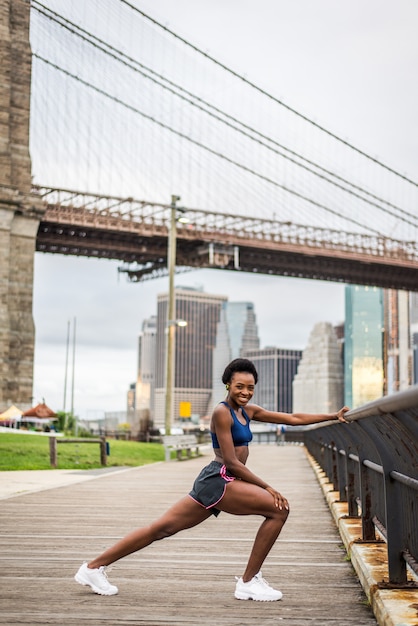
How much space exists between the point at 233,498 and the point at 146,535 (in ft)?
1.75

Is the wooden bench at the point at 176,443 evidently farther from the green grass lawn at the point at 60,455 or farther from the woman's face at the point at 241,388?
the woman's face at the point at 241,388

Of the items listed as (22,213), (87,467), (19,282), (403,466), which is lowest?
(87,467)

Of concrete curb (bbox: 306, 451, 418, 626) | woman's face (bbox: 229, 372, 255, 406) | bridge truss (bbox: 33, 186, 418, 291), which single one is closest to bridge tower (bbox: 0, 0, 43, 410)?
bridge truss (bbox: 33, 186, 418, 291)

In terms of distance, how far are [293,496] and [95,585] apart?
25.7ft

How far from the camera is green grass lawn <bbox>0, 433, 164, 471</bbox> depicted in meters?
19.8

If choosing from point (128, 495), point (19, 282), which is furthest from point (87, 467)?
point (19, 282)

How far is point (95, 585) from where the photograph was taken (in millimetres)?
4891

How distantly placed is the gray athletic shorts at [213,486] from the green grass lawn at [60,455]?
14.4 m

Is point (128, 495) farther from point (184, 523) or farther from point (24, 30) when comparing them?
point (24, 30)

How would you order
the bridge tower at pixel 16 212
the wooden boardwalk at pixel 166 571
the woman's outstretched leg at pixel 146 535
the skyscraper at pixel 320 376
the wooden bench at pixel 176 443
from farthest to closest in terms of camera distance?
the skyscraper at pixel 320 376
the bridge tower at pixel 16 212
the wooden bench at pixel 176 443
the woman's outstretched leg at pixel 146 535
the wooden boardwalk at pixel 166 571

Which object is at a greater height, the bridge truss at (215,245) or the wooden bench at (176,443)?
the bridge truss at (215,245)

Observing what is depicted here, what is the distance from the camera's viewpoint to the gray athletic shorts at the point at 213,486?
4672mm

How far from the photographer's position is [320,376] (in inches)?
6594

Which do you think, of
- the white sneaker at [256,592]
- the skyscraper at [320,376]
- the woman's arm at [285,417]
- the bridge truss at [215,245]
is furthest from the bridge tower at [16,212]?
the skyscraper at [320,376]
